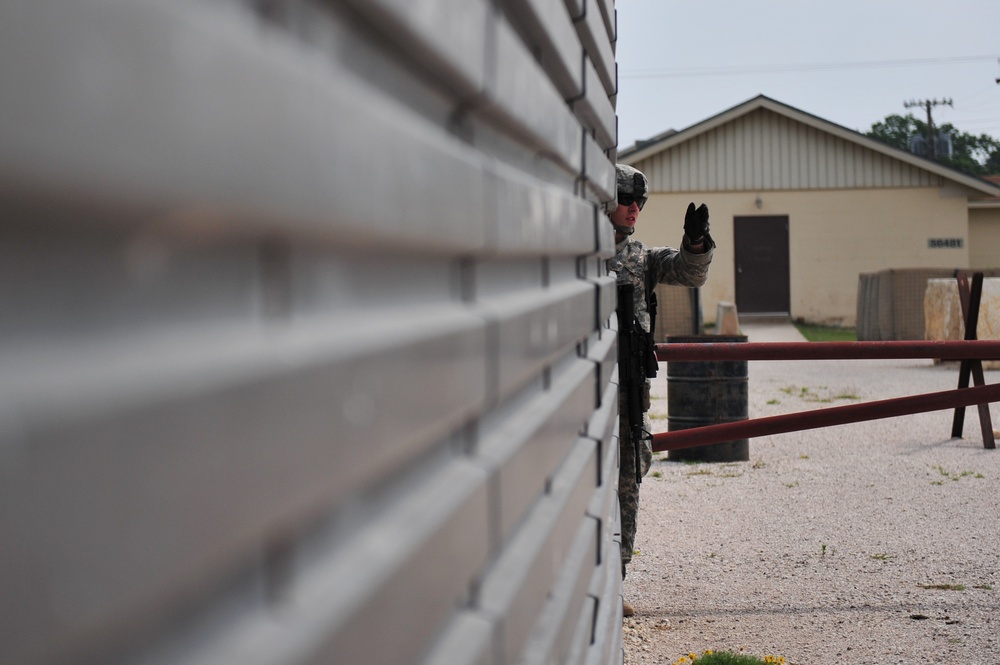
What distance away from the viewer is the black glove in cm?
404

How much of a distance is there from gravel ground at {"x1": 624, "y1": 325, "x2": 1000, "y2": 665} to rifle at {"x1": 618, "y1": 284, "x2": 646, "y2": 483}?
3.08 ft

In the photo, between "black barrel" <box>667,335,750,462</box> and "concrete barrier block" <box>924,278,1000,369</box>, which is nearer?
"black barrel" <box>667,335,750,462</box>

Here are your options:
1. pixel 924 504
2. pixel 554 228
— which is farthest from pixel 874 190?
pixel 554 228

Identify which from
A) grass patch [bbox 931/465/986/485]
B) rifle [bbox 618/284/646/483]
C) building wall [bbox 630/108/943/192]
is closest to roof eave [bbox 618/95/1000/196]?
building wall [bbox 630/108/943/192]

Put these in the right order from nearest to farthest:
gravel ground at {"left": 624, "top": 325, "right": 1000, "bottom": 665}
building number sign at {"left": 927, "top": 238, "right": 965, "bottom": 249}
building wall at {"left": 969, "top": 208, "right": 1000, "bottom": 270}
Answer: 1. gravel ground at {"left": 624, "top": 325, "right": 1000, "bottom": 665}
2. building number sign at {"left": 927, "top": 238, "right": 965, "bottom": 249}
3. building wall at {"left": 969, "top": 208, "right": 1000, "bottom": 270}

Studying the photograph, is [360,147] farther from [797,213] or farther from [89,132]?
[797,213]

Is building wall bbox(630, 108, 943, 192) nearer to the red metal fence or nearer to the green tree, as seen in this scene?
the red metal fence

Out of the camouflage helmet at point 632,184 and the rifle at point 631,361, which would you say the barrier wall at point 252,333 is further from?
the camouflage helmet at point 632,184

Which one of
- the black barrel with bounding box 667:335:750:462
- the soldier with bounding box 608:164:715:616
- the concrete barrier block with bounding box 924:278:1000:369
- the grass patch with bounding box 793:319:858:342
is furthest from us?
the grass patch with bounding box 793:319:858:342

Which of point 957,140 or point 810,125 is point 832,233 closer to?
point 810,125

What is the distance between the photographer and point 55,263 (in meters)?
0.36

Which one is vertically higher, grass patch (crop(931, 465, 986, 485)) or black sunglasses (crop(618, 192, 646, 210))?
black sunglasses (crop(618, 192, 646, 210))

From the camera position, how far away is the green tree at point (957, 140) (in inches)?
3063

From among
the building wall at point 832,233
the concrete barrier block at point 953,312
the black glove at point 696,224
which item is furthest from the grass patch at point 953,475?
the building wall at point 832,233
